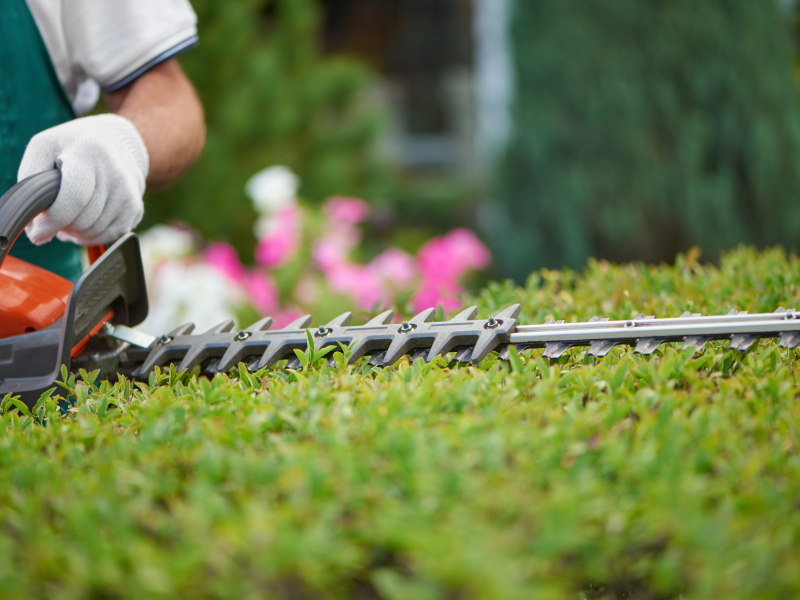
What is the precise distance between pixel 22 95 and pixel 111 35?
0.22 m

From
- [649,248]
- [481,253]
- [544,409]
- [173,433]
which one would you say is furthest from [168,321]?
[649,248]

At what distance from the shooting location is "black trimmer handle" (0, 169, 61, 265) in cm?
99

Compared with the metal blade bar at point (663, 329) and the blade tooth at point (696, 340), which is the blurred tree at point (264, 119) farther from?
the blade tooth at point (696, 340)

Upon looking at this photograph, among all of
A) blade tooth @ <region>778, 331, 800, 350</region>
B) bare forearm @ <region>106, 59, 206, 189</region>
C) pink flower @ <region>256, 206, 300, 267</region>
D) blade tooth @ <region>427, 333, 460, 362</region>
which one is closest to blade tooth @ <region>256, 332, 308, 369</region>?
blade tooth @ <region>427, 333, 460, 362</region>

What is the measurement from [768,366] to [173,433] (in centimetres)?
78

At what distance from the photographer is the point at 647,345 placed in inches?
38.2

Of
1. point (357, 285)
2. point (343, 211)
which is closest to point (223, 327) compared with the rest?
point (357, 285)

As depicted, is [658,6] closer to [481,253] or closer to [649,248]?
[649,248]

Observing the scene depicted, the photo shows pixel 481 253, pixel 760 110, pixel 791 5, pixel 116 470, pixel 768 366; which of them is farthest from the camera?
pixel 791 5

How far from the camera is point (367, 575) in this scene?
60cm

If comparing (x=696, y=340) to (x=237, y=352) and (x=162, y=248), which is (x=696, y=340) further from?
(x=162, y=248)

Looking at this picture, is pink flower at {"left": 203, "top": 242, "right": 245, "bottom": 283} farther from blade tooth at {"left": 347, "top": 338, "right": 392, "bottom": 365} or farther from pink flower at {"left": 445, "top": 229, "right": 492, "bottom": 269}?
blade tooth at {"left": 347, "top": 338, "right": 392, "bottom": 365}

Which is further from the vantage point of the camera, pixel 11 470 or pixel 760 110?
pixel 760 110

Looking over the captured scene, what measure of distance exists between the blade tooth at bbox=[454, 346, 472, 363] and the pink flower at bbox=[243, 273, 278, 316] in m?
2.42
